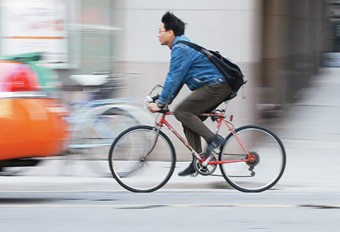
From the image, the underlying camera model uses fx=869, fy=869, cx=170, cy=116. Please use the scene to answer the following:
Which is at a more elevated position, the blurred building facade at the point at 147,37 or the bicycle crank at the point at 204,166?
the blurred building facade at the point at 147,37

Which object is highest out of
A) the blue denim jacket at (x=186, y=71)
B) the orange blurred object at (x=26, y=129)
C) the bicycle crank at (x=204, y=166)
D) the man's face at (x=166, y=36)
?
the man's face at (x=166, y=36)

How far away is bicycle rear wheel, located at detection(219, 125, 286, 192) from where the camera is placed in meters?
8.84

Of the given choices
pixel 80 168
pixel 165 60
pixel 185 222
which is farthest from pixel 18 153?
pixel 165 60

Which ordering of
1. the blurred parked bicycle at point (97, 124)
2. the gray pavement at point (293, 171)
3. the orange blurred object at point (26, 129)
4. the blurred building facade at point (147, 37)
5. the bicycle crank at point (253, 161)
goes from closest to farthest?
the orange blurred object at point (26, 129) → the bicycle crank at point (253, 161) → the gray pavement at point (293, 171) → the blurred parked bicycle at point (97, 124) → the blurred building facade at point (147, 37)

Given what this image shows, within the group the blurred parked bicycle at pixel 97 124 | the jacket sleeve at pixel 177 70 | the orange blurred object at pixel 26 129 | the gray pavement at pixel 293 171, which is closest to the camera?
the orange blurred object at pixel 26 129

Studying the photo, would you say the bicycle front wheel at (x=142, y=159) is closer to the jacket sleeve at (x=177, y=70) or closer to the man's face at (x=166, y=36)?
the jacket sleeve at (x=177, y=70)

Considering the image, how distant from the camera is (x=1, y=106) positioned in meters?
7.82

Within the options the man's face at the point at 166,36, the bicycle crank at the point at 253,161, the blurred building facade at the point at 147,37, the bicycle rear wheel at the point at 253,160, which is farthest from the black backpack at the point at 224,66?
the blurred building facade at the point at 147,37

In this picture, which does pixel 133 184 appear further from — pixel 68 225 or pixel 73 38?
pixel 73 38

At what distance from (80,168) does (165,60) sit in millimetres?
1794

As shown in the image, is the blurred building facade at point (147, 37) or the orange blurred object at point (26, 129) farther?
the blurred building facade at point (147, 37)

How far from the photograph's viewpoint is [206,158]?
29.0 feet

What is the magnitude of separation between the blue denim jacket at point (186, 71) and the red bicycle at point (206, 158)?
0.86 ft

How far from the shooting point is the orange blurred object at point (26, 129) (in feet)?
25.6
